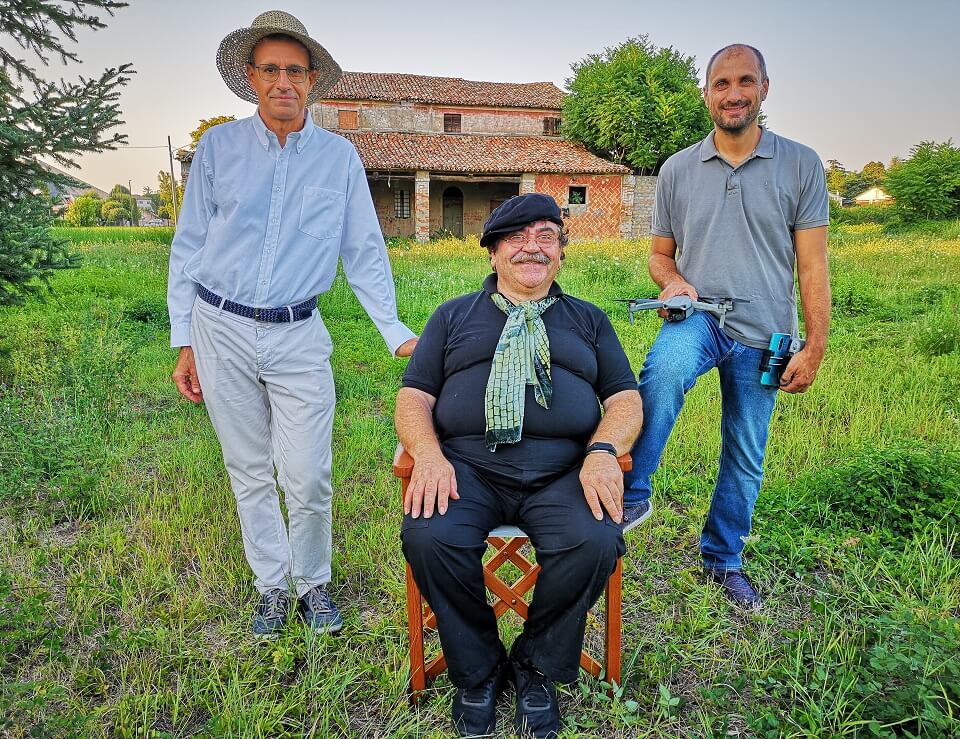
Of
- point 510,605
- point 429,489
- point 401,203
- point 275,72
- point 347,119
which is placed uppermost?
point 347,119

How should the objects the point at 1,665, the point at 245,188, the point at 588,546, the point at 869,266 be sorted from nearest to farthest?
the point at 588,546, the point at 1,665, the point at 245,188, the point at 869,266

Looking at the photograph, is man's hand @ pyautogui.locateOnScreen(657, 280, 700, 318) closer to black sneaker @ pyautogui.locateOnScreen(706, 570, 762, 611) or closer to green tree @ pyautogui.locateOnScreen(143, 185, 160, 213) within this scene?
black sneaker @ pyautogui.locateOnScreen(706, 570, 762, 611)

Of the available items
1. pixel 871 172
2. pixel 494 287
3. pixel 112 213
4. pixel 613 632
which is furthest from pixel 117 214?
pixel 871 172

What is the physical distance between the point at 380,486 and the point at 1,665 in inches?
78.9

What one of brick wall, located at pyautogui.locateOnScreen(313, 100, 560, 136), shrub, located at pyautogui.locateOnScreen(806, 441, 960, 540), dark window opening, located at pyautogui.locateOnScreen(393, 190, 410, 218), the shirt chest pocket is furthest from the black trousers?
brick wall, located at pyautogui.locateOnScreen(313, 100, 560, 136)

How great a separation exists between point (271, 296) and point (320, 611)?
1338mm

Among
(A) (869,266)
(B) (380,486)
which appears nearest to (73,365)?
(B) (380,486)

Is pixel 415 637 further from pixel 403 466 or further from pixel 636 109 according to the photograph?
pixel 636 109

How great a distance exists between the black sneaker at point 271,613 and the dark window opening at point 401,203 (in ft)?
90.1

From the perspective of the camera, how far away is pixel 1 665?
95.9 inches

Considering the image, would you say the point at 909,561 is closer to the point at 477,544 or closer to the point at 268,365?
the point at 477,544

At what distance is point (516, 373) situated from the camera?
2.40 m

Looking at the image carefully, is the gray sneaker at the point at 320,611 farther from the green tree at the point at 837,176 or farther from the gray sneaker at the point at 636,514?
the green tree at the point at 837,176

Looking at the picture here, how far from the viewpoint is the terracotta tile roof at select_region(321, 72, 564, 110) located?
29703 mm
